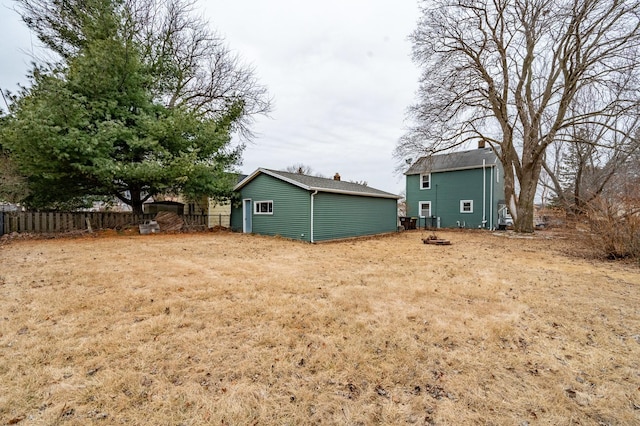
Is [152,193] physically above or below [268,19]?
below

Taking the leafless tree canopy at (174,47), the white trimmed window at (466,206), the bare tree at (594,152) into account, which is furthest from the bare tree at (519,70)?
the leafless tree canopy at (174,47)

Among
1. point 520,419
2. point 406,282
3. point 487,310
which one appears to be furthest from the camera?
point 406,282

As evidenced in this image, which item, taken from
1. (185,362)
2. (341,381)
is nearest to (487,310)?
(341,381)

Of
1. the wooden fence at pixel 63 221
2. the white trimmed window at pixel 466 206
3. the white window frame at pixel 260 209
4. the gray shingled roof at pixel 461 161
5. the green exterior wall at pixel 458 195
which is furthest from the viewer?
the white trimmed window at pixel 466 206

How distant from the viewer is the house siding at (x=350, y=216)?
12.1 meters

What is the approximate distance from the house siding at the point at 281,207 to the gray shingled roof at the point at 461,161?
10546 mm

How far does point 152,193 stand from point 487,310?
47.3 feet

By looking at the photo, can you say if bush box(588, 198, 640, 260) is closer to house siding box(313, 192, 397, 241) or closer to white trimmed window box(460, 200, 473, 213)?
house siding box(313, 192, 397, 241)

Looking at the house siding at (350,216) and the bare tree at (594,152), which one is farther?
the bare tree at (594,152)

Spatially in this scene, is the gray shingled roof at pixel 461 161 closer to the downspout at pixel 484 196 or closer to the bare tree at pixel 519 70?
the downspout at pixel 484 196

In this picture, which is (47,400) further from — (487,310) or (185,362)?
(487,310)

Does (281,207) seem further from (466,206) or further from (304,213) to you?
(466,206)

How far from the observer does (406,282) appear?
18.0 feet

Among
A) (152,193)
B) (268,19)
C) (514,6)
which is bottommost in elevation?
(152,193)
